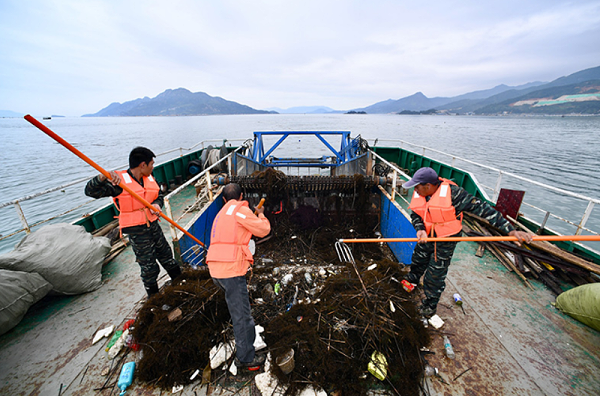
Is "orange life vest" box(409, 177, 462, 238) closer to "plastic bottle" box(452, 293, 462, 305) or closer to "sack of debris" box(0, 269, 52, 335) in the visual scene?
"plastic bottle" box(452, 293, 462, 305)

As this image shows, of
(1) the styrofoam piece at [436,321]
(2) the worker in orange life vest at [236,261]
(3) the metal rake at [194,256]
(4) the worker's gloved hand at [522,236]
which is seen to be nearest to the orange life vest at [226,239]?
(2) the worker in orange life vest at [236,261]

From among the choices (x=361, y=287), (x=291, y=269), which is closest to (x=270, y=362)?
(x=361, y=287)

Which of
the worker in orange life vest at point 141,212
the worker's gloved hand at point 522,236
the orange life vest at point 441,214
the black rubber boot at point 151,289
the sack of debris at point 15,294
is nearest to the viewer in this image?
the worker's gloved hand at point 522,236

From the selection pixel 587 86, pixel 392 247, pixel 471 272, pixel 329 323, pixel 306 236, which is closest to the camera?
pixel 329 323

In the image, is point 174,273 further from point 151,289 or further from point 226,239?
point 226,239

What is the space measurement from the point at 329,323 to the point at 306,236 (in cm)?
276

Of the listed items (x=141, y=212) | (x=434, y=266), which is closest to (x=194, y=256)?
(x=141, y=212)

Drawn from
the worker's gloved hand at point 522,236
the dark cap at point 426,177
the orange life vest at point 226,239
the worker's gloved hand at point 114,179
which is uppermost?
the worker's gloved hand at point 114,179

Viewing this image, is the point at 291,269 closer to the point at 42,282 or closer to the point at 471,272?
the point at 471,272

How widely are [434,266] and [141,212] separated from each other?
379 cm

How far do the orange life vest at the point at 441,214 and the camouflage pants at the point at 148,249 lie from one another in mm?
3438

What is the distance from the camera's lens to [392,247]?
15.6ft

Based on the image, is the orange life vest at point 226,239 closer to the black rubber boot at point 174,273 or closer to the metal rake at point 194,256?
the black rubber boot at point 174,273

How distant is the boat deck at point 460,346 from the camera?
7.65ft
